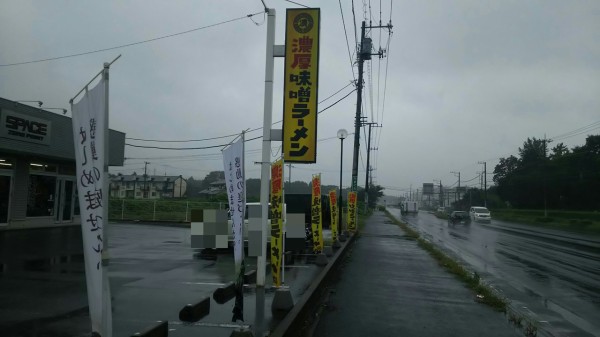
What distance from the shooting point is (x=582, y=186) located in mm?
51844

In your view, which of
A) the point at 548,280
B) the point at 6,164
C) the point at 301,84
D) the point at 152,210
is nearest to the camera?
the point at 301,84

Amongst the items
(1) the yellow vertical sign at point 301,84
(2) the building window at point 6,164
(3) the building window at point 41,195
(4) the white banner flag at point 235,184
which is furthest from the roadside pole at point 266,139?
(3) the building window at point 41,195

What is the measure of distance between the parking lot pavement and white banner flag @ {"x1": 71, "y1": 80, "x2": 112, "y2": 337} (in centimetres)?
158

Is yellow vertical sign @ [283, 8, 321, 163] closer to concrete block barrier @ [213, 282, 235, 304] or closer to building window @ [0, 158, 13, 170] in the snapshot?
→ concrete block barrier @ [213, 282, 235, 304]

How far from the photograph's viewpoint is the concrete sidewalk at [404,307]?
6109 millimetres

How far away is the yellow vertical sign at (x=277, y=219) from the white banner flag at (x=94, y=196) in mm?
3677

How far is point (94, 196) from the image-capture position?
12.7 feet

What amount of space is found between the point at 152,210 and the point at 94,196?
102ft

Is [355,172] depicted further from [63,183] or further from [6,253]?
[6,253]

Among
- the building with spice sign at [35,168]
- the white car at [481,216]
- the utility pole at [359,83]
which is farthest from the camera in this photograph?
the white car at [481,216]

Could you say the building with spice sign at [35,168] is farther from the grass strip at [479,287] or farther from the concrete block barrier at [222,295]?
the grass strip at [479,287]

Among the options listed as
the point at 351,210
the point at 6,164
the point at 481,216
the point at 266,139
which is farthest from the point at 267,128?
the point at 481,216

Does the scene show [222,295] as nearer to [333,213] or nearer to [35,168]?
[333,213]

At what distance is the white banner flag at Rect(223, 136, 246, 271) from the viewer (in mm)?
6148
